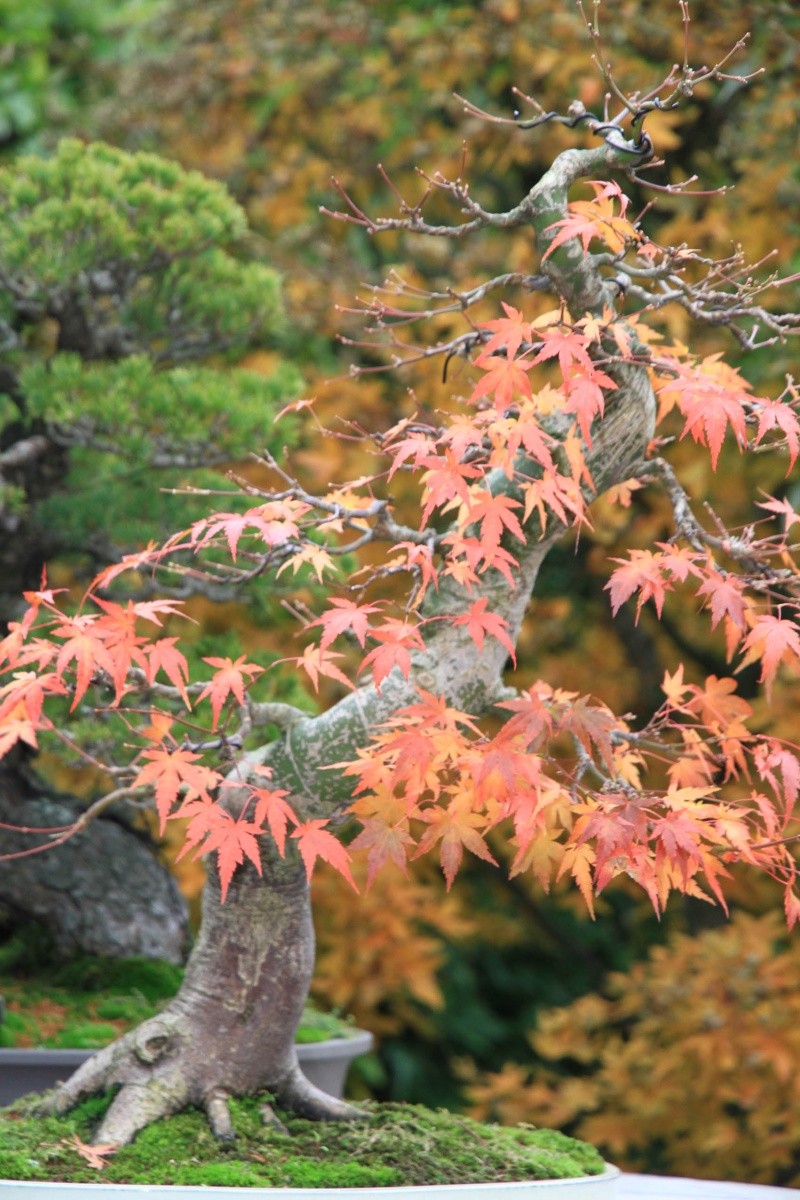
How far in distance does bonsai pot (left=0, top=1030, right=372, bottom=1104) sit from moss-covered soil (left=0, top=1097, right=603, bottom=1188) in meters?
0.15

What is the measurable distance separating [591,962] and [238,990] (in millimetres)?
2540

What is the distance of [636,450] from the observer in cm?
154

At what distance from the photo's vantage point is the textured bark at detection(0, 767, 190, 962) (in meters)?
2.13

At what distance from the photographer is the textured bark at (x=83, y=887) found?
2.13 meters

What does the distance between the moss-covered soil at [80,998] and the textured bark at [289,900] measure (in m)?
0.36

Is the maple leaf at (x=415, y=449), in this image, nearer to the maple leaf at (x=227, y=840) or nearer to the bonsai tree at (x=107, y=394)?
the maple leaf at (x=227, y=840)

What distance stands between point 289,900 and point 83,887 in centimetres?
69

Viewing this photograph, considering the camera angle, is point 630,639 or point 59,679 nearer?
point 59,679

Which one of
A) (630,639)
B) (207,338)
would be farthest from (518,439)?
(630,639)

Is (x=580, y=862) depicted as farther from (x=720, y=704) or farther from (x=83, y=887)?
(x=83, y=887)

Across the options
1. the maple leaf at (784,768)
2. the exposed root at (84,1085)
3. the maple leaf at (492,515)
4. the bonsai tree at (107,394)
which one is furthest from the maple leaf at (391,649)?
the bonsai tree at (107,394)

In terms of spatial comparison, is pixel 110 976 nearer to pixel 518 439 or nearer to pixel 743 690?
pixel 518 439

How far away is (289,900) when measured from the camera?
1.56 meters

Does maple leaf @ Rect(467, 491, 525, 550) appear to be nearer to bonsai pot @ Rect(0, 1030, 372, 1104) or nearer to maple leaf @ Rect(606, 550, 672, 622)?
maple leaf @ Rect(606, 550, 672, 622)
